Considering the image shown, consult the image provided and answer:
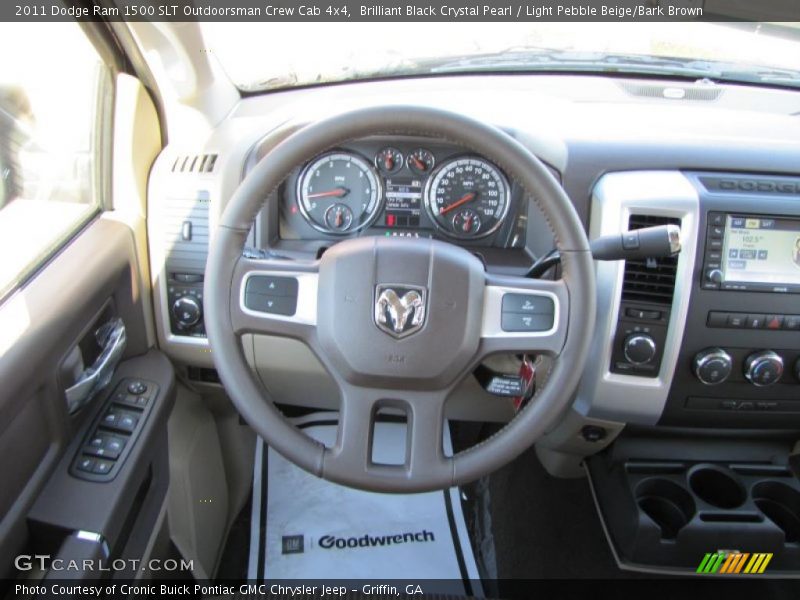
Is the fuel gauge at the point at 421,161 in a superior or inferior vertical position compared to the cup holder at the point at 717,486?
superior

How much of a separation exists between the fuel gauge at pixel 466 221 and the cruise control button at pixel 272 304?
1.95 ft

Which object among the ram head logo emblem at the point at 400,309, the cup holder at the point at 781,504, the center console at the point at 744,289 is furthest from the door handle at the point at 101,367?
the cup holder at the point at 781,504

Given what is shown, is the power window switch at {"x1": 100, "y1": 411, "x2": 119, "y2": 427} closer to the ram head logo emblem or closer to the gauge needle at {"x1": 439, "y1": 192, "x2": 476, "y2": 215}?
the ram head logo emblem

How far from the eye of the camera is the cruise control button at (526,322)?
108 centimetres

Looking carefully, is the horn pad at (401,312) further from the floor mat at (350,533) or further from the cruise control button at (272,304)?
the floor mat at (350,533)

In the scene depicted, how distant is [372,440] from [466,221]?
677mm

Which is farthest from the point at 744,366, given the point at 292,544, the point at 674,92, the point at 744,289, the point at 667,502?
the point at 292,544

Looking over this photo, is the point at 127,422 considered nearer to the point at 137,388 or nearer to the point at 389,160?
the point at 137,388

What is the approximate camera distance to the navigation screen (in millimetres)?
1350

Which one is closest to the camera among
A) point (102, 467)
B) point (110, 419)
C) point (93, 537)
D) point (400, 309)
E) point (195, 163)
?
point (400, 309)

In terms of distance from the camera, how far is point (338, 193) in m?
1.54

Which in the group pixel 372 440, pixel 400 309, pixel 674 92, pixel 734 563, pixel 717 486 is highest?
pixel 674 92

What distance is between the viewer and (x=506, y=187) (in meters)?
1.54

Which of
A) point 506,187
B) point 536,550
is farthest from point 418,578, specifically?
point 506,187
